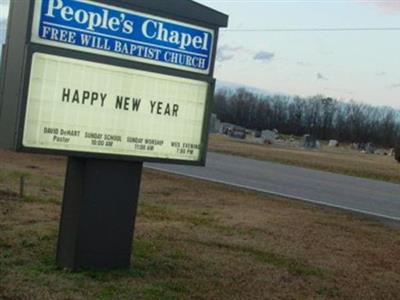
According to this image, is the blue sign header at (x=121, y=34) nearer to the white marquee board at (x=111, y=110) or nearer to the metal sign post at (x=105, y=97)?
the metal sign post at (x=105, y=97)

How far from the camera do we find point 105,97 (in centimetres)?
630

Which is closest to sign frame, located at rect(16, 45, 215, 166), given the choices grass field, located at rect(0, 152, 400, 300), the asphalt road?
grass field, located at rect(0, 152, 400, 300)

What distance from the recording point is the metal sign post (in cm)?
586

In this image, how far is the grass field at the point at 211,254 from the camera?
613cm

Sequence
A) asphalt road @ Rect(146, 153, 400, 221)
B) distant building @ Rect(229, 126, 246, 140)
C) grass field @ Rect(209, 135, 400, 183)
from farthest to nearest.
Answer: distant building @ Rect(229, 126, 246, 140)
grass field @ Rect(209, 135, 400, 183)
asphalt road @ Rect(146, 153, 400, 221)

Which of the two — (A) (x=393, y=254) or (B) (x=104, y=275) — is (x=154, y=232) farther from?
(A) (x=393, y=254)

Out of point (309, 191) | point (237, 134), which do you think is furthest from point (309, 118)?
point (309, 191)

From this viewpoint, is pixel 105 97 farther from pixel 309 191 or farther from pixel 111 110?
pixel 309 191

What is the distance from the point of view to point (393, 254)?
31.2ft

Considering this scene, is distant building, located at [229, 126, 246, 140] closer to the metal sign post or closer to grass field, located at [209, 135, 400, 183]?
grass field, located at [209, 135, 400, 183]

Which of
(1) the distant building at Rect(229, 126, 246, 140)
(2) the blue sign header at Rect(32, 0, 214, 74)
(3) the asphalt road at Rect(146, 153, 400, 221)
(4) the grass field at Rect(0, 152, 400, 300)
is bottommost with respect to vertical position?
(3) the asphalt road at Rect(146, 153, 400, 221)

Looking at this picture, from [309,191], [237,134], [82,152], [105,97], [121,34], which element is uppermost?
[121,34]

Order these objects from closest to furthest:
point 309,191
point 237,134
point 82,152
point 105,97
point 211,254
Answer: point 82,152 < point 105,97 < point 211,254 < point 309,191 < point 237,134

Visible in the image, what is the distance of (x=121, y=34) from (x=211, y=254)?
2.94 m
